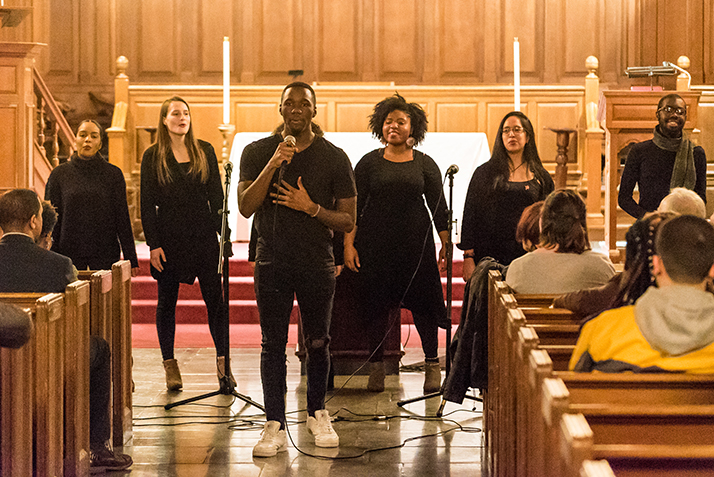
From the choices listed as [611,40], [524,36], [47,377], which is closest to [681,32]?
[611,40]

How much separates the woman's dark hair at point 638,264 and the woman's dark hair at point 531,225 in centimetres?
122

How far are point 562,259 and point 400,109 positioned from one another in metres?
A: 1.65

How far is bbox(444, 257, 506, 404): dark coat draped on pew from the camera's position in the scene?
12.3 feet

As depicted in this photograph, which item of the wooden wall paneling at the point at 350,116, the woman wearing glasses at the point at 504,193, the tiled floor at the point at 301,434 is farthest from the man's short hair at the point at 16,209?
the wooden wall paneling at the point at 350,116

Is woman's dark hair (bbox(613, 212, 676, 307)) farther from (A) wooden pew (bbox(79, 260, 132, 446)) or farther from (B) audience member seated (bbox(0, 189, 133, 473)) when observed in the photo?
(A) wooden pew (bbox(79, 260, 132, 446))

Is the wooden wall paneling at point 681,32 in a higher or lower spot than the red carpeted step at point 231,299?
higher

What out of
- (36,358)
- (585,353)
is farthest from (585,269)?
(36,358)

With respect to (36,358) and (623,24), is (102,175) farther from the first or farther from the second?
(623,24)

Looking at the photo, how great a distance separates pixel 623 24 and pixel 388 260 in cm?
793

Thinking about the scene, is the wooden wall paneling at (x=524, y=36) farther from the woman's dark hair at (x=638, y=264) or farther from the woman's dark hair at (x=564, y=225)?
the woman's dark hair at (x=638, y=264)

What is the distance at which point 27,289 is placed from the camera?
128 inches

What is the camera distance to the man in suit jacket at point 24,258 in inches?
128

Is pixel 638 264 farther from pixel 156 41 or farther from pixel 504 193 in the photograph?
pixel 156 41

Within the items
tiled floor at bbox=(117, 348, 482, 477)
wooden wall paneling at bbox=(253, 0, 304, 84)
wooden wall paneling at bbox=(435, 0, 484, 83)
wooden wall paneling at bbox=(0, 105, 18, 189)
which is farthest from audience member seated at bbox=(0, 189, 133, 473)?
wooden wall paneling at bbox=(435, 0, 484, 83)
